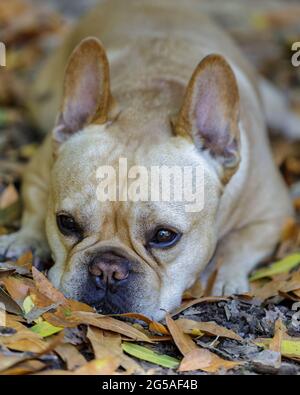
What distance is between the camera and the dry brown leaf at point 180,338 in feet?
10.5

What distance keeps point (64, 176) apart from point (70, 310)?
705 mm

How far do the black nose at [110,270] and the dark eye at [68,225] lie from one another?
0.28 meters

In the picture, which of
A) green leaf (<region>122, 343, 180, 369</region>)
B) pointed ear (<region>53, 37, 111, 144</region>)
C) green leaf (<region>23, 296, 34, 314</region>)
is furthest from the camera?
pointed ear (<region>53, 37, 111, 144</region>)

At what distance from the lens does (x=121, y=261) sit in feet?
10.9

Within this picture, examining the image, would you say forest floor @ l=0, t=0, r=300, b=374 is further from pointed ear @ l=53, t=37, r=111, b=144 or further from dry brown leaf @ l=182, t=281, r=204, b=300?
pointed ear @ l=53, t=37, r=111, b=144

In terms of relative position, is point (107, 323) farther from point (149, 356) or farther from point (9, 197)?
point (9, 197)

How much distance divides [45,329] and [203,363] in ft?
2.21

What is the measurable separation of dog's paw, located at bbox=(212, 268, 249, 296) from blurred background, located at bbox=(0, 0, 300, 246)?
680 millimetres

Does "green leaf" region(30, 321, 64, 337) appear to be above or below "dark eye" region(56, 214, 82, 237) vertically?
below

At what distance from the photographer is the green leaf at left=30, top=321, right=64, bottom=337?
314cm

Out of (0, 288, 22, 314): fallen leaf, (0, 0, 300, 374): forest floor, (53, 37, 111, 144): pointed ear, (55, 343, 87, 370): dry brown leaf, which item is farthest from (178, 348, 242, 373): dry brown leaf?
(53, 37, 111, 144): pointed ear
